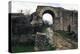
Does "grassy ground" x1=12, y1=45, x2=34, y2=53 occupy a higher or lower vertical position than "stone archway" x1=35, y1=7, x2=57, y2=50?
lower

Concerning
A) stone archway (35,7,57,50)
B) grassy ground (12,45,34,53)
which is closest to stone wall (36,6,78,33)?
stone archway (35,7,57,50)

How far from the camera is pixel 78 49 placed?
1.76 metres

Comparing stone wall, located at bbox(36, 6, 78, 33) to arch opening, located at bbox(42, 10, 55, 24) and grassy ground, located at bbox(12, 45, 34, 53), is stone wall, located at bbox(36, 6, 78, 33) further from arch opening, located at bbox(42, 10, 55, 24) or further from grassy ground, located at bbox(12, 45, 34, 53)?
grassy ground, located at bbox(12, 45, 34, 53)

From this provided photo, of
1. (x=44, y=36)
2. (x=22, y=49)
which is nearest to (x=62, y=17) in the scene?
(x=44, y=36)

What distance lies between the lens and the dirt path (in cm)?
168

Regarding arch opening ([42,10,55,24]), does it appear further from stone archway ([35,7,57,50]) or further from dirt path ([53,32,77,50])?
dirt path ([53,32,77,50])

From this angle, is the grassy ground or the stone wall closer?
the grassy ground

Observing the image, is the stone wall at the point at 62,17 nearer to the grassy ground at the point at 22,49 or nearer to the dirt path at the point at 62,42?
the dirt path at the point at 62,42

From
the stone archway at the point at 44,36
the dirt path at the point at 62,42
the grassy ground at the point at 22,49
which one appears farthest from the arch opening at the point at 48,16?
the grassy ground at the point at 22,49

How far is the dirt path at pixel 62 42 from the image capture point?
1676mm

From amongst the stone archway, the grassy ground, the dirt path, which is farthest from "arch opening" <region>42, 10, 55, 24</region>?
the grassy ground

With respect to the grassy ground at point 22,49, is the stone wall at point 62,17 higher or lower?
higher

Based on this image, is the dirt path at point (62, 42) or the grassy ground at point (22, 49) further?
the dirt path at point (62, 42)

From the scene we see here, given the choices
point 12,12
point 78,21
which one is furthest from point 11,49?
point 78,21
